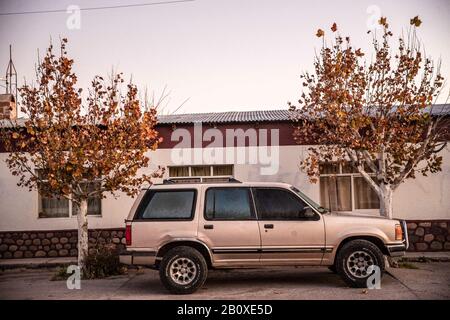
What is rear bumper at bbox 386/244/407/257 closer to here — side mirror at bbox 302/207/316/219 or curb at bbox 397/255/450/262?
side mirror at bbox 302/207/316/219

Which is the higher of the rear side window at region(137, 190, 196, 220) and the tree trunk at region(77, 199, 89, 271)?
the rear side window at region(137, 190, 196, 220)

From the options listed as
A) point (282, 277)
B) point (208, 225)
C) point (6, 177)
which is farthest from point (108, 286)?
point (6, 177)

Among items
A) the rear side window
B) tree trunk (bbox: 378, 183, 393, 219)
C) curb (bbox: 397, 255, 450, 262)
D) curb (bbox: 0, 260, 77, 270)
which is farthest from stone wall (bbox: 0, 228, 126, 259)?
curb (bbox: 397, 255, 450, 262)

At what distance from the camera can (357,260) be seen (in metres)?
8.09

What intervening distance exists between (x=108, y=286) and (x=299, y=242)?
391 cm

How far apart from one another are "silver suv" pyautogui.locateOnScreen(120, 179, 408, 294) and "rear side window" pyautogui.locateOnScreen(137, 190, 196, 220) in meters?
0.02

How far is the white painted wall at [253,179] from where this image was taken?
12672 mm

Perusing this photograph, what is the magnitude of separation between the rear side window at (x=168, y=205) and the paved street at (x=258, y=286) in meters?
1.39

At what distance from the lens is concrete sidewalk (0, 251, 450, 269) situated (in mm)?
11344

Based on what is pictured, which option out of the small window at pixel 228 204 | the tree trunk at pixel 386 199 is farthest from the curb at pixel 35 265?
the tree trunk at pixel 386 199

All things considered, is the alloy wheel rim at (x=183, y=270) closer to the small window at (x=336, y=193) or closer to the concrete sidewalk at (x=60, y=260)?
the concrete sidewalk at (x=60, y=260)

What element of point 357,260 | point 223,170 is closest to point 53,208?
point 223,170

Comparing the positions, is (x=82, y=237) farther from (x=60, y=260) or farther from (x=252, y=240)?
(x=252, y=240)

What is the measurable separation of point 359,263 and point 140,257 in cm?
383
